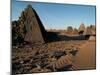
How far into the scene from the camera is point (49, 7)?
267 centimetres

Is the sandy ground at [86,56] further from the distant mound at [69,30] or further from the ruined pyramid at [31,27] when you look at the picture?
the ruined pyramid at [31,27]

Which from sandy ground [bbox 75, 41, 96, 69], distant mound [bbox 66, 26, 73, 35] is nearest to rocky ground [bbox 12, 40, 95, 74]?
sandy ground [bbox 75, 41, 96, 69]

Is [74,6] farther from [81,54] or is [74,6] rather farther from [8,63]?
[8,63]

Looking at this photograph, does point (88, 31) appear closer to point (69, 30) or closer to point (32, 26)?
point (69, 30)

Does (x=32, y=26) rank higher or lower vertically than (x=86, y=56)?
higher

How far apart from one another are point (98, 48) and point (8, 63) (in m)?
1.16

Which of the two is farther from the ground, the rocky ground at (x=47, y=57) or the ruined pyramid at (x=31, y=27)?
the ruined pyramid at (x=31, y=27)

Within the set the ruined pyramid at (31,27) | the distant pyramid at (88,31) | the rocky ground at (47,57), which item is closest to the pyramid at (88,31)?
the distant pyramid at (88,31)

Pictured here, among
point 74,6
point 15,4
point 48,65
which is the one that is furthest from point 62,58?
point 15,4

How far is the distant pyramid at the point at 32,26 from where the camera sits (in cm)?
256

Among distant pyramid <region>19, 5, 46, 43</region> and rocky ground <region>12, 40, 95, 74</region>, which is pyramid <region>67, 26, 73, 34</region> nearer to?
rocky ground <region>12, 40, 95, 74</region>

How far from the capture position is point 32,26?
2.59 meters

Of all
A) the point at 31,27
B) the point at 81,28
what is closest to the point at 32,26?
the point at 31,27

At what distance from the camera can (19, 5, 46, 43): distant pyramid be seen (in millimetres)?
2559
